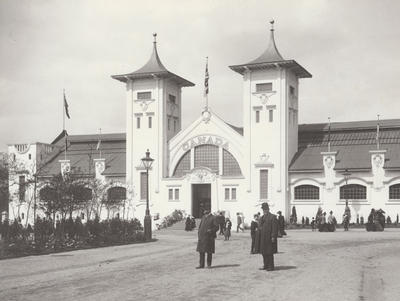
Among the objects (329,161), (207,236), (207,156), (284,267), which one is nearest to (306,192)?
(329,161)

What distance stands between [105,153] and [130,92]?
9308 mm

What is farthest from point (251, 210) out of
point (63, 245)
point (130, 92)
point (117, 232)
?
point (63, 245)

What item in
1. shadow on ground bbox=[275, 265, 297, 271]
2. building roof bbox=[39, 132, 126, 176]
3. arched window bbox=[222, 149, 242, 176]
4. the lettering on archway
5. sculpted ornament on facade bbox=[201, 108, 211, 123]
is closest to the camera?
shadow on ground bbox=[275, 265, 297, 271]

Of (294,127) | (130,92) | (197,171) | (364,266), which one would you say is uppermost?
(130,92)

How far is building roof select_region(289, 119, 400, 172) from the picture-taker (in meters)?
54.9

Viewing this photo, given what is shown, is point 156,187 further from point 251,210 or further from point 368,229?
point 368,229

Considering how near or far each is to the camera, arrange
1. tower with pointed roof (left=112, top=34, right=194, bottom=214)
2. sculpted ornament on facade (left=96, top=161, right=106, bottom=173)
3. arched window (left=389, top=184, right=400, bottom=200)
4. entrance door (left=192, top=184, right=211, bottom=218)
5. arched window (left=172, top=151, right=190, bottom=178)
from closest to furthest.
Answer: arched window (left=389, top=184, right=400, bottom=200) → entrance door (left=192, top=184, right=211, bottom=218) → arched window (left=172, top=151, right=190, bottom=178) → tower with pointed roof (left=112, top=34, right=194, bottom=214) → sculpted ornament on facade (left=96, top=161, right=106, bottom=173)

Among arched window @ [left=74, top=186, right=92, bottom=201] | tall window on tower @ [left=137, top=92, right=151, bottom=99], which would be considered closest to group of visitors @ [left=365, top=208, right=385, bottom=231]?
arched window @ [left=74, top=186, right=92, bottom=201]

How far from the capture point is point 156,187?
61438 mm

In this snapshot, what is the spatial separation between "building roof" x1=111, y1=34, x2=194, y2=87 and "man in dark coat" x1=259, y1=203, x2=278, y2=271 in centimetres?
4450

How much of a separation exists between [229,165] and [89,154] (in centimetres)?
1547

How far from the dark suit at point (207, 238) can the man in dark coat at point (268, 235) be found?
188 cm

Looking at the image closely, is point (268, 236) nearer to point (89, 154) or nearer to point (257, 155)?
point (257, 155)

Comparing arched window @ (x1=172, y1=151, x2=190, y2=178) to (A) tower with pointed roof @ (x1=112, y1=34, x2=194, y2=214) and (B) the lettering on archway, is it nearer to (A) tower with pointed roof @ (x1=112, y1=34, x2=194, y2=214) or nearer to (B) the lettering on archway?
(B) the lettering on archway
